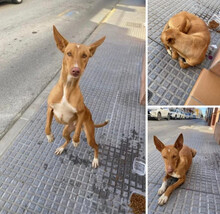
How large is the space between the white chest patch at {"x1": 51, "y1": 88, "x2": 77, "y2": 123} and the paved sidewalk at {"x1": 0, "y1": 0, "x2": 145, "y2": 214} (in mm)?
1144

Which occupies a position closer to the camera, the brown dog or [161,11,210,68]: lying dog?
the brown dog

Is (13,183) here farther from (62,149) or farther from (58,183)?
(62,149)

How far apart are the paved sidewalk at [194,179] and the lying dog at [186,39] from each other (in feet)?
3.82

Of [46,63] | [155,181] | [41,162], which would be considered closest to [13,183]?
[41,162]

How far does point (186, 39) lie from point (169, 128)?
1.42 metres

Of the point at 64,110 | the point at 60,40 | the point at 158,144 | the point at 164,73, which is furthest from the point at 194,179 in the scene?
the point at 60,40

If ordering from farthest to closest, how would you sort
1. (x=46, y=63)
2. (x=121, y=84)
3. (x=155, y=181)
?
1. (x=46, y=63)
2. (x=121, y=84)
3. (x=155, y=181)

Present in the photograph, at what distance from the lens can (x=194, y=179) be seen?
9.67 ft

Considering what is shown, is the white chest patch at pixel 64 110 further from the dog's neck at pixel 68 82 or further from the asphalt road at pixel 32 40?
the asphalt road at pixel 32 40

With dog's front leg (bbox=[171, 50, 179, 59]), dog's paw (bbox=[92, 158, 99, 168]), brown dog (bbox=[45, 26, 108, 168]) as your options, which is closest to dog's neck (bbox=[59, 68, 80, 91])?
brown dog (bbox=[45, 26, 108, 168])

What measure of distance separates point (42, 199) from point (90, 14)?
10.4 meters

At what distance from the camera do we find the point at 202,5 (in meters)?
4.80

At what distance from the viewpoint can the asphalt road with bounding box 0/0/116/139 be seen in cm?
494

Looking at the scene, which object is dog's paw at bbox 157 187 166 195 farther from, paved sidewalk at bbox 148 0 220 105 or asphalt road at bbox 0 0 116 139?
asphalt road at bbox 0 0 116 139
